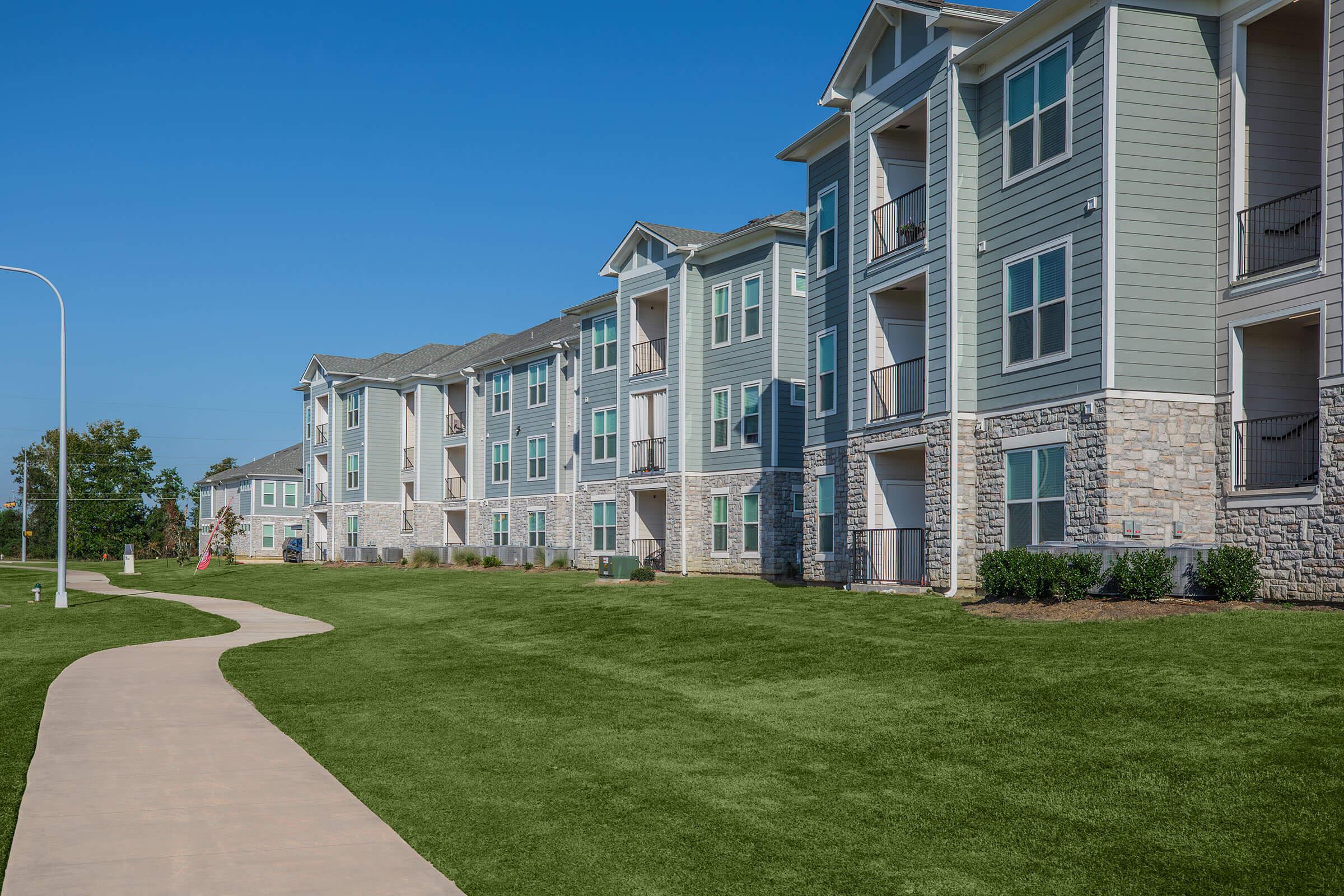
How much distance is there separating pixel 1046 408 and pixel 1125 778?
1245 cm

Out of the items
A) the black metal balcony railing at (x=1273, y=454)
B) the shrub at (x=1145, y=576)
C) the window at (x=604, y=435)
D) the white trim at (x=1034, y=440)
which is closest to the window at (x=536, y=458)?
the window at (x=604, y=435)

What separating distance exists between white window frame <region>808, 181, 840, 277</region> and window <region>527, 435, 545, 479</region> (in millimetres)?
21163

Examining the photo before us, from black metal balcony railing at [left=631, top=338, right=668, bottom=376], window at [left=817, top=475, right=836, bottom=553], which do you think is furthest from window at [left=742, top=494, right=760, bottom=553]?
black metal balcony railing at [left=631, top=338, right=668, bottom=376]

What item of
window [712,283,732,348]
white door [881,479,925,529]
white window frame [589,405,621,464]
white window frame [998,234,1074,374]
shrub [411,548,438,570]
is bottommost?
shrub [411,548,438,570]

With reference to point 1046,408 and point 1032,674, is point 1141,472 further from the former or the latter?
point 1032,674

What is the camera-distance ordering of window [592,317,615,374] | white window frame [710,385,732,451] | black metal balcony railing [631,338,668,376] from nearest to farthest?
white window frame [710,385,732,451]
black metal balcony railing [631,338,668,376]
window [592,317,615,374]

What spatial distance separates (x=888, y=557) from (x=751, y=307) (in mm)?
11702

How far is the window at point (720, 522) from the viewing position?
34594 millimetres

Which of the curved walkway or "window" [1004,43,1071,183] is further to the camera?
"window" [1004,43,1071,183]

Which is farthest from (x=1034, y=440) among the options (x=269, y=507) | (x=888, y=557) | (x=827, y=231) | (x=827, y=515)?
(x=269, y=507)

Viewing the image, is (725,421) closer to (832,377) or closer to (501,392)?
(832,377)

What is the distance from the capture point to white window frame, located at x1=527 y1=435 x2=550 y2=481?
47625 millimetres

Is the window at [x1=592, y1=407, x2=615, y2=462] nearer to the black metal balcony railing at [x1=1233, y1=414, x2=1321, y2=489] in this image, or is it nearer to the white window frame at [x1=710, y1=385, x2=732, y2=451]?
the white window frame at [x1=710, y1=385, x2=732, y2=451]

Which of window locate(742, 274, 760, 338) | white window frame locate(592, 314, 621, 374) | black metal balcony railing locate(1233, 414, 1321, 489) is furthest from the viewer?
white window frame locate(592, 314, 621, 374)
